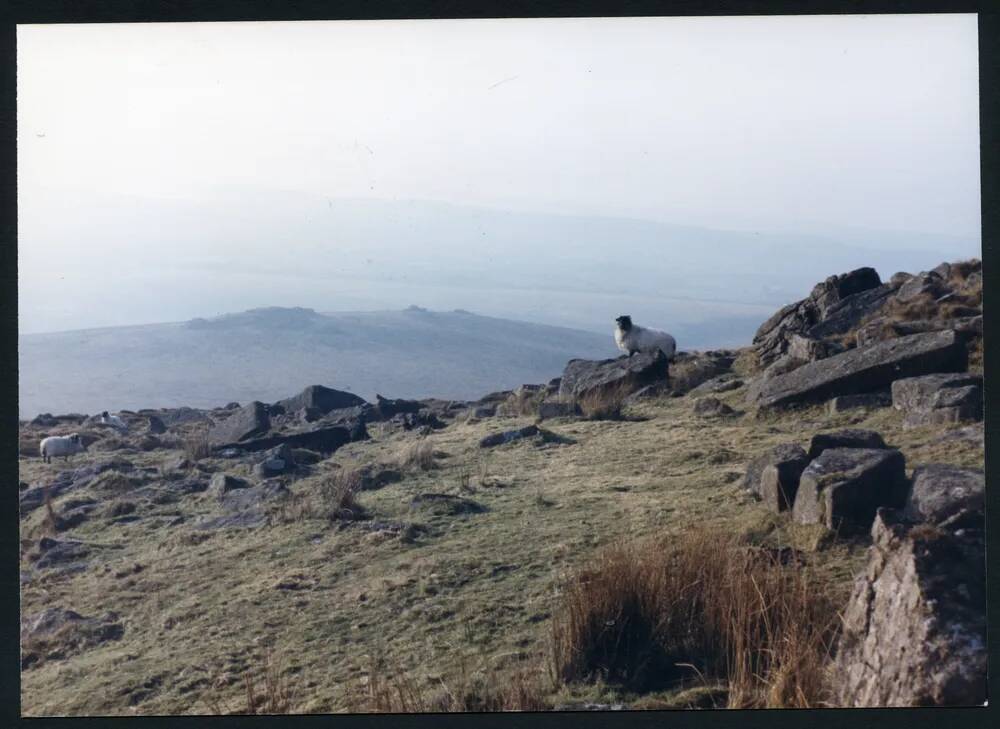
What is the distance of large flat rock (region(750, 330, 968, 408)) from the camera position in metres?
10.8

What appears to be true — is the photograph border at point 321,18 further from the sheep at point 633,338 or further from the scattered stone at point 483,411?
the sheep at point 633,338

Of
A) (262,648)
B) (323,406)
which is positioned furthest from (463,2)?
(323,406)

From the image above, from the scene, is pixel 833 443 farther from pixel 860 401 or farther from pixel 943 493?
pixel 860 401

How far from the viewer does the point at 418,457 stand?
12.4 m

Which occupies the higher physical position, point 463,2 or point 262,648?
point 463,2

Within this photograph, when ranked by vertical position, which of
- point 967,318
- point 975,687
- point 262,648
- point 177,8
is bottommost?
point 262,648

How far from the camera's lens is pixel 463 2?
638 centimetres

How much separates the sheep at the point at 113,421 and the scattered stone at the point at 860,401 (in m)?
13.1

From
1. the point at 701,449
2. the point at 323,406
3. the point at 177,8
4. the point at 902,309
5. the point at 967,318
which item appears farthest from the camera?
the point at 323,406

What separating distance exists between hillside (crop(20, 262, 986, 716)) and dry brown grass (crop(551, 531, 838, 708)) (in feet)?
0.06

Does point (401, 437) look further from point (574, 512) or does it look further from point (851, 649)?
point (851, 649)

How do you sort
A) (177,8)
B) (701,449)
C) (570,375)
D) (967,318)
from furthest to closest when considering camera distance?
(570,375) < (967,318) < (701,449) < (177,8)

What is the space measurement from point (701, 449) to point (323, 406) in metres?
8.58

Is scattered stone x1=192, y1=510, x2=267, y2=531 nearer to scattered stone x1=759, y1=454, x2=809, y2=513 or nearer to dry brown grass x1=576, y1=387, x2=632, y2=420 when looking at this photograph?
dry brown grass x1=576, y1=387, x2=632, y2=420
